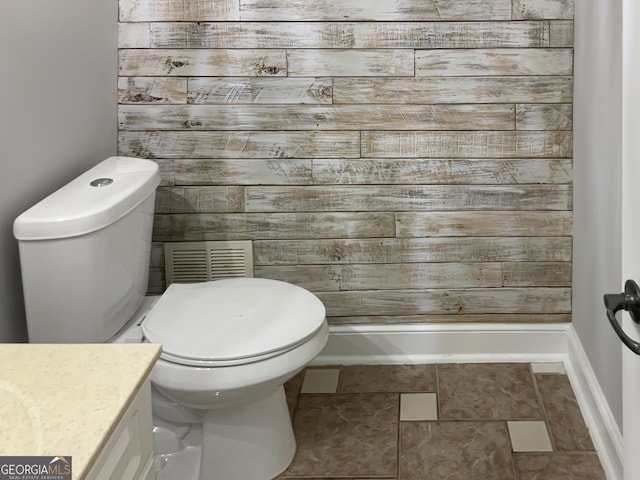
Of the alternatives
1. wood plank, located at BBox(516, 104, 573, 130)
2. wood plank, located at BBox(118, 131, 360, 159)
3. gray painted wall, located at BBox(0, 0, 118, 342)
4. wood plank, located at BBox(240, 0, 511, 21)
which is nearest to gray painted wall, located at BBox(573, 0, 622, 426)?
wood plank, located at BBox(516, 104, 573, 130)

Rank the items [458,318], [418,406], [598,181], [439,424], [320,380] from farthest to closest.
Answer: [458,318] → [320,380] → [418,406] → [439,424] → [598,181]

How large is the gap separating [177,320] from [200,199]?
2.65ft

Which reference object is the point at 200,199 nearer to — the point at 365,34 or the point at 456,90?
the point at 365,34

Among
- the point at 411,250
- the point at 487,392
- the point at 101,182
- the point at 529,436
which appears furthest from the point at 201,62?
the point at 529,436

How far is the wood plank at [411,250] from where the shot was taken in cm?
275

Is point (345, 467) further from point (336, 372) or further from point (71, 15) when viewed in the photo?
point (71, 15)

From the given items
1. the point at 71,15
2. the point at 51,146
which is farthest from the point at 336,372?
the point at 71,15

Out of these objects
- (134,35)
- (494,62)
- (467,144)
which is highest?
(134,35)

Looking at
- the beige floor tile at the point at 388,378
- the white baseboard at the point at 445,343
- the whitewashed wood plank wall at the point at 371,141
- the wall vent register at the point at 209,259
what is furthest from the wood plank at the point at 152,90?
the beige floor tile at the point at 388,378

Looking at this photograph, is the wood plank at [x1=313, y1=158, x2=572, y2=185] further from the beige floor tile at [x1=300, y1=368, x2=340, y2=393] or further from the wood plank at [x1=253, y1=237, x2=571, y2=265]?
the beige floor tile at [x1=300, y1=368, x2=340, y2=393]

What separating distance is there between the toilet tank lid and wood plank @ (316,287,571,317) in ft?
2.86

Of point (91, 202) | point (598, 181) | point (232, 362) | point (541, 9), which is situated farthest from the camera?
point (541, 9)

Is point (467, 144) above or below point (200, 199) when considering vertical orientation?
above

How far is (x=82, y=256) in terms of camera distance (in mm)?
1896
